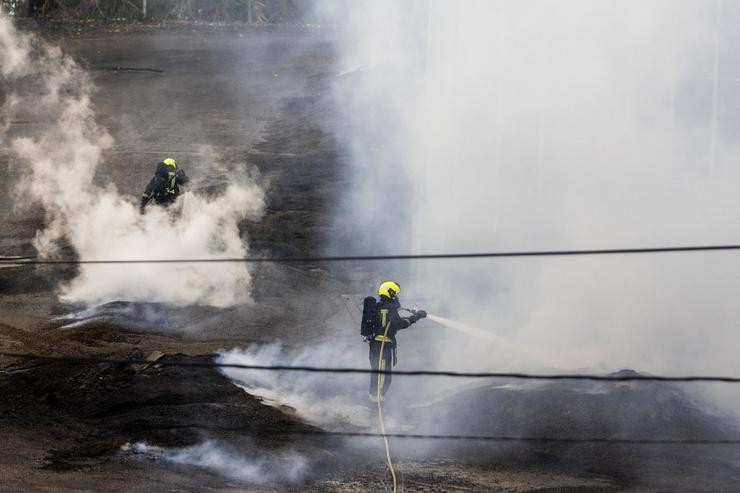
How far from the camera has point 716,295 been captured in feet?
43.7

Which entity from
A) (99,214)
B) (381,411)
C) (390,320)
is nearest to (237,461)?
(381,411)

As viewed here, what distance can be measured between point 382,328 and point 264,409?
1652 mm

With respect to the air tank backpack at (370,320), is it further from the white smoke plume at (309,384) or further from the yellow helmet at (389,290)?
the white smoke plume at (309,384)

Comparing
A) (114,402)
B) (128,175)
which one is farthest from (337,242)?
(114,402)

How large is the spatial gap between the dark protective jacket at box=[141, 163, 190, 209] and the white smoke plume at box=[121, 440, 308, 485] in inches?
262

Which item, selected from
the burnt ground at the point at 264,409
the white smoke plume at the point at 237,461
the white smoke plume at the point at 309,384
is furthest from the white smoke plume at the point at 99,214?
the white smoke plume at the point at 237,461

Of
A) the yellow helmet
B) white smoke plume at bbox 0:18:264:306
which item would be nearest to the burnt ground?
white smoke plume at bbox 0:18:264:306

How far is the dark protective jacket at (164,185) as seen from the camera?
15.5 meters

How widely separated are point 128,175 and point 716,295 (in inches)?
489

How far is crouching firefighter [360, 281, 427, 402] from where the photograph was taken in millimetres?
11000

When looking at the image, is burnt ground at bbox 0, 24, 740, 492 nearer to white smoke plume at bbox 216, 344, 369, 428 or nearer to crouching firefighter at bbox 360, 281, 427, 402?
white smoke plume at bbox 216, 344, 369, 428

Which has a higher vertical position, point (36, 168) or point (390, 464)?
point (36, 168)

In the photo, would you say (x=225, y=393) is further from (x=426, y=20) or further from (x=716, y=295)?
(x=426, y=20)

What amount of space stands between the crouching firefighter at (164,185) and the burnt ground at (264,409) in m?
1.75
